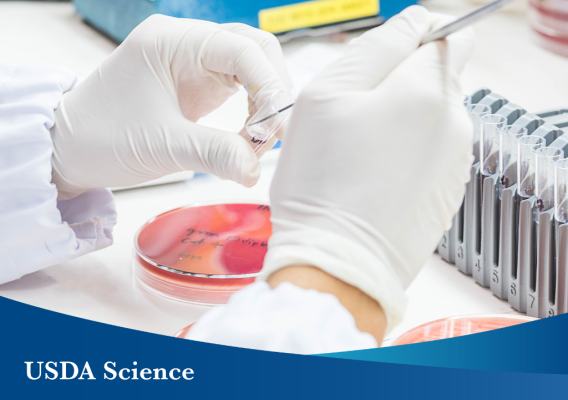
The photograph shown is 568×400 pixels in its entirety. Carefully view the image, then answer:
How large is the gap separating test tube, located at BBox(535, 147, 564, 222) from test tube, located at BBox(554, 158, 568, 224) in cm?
1

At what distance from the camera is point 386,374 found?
45 cm

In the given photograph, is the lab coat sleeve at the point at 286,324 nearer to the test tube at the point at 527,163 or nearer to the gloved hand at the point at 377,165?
the gloved hand at the point at 377,165

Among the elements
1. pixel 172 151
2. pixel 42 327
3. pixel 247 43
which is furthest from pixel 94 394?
pixel 247 43

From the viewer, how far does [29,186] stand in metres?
0.76

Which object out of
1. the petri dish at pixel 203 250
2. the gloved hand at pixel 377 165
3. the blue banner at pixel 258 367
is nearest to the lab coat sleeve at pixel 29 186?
the petri dish at pixel 203 250

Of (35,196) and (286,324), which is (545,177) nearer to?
(286,324)

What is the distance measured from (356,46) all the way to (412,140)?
107mm

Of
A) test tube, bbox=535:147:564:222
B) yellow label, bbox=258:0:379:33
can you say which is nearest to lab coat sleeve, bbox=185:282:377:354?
test tube, bbox=535:147:564:222

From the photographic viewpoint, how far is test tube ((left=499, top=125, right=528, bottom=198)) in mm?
696

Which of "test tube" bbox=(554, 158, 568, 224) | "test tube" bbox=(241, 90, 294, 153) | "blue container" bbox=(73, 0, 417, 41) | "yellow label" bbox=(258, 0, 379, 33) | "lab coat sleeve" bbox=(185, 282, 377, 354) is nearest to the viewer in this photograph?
"lab coat sleeve" bbox=(185, 282, 377, 354)

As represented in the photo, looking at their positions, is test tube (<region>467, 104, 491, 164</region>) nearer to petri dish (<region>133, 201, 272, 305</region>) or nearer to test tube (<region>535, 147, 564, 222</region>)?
test tube (<region>535, 147, 564, 222</region>)

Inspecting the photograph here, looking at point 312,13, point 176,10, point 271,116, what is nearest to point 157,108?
point 271,116

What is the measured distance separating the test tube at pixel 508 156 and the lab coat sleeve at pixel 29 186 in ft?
1.86

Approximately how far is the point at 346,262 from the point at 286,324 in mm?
83
